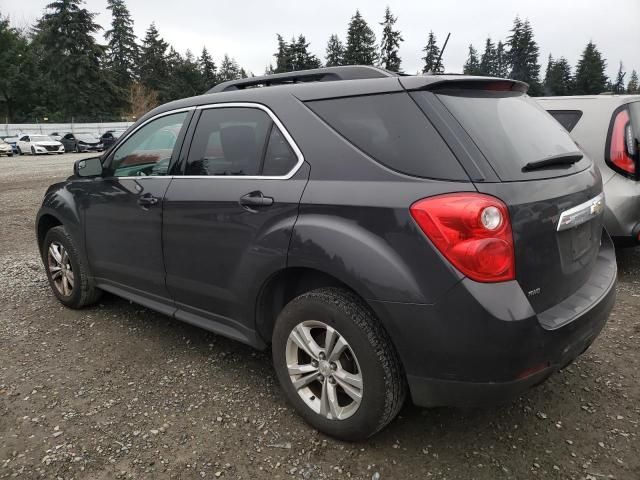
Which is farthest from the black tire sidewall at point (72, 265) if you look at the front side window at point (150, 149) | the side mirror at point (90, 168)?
the front side window at point (150, 149)

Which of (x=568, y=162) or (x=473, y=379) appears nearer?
(x=473, y=379)

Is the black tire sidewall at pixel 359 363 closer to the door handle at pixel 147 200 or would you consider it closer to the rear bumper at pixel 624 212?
the door handle at pixel 147 200

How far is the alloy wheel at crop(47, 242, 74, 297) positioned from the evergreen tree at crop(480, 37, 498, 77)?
12334 centimetres

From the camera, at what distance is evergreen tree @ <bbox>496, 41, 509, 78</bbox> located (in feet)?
348

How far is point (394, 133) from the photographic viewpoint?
225 centimetres

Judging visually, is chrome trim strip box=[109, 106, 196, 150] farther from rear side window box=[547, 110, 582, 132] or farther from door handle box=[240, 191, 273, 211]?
rear side window box=[547, 110, 582, 132]

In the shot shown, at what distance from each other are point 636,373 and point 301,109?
261 cm

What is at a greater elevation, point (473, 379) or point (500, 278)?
point (500, 278)

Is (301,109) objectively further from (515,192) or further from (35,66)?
(35,66)

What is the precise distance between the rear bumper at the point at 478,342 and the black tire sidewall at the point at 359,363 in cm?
15

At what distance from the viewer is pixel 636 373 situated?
3.08 metres

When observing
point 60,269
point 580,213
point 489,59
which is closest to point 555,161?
point 580,213

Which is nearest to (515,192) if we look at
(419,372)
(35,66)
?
(419,372)

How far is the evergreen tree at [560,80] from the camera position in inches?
3438
